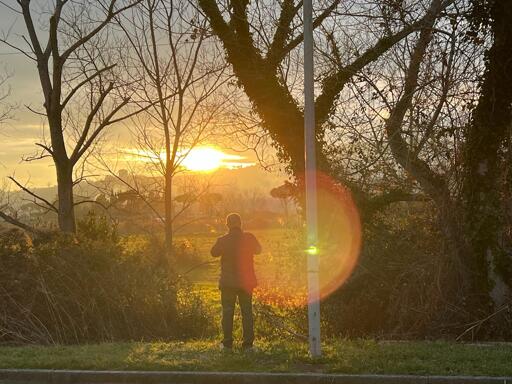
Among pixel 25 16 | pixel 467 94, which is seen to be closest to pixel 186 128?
pixel 25 16

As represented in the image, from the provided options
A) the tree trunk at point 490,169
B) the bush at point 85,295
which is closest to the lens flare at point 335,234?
the bush at point 85,295

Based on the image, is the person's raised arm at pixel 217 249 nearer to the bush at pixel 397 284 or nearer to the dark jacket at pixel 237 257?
the dark jacket at pixel 237 257

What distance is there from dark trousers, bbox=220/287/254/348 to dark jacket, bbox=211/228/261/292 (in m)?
0.13

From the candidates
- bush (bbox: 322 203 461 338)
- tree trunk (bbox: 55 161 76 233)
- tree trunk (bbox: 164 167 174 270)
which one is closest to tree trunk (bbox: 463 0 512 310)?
bush (bbox: 322 203 461 338)

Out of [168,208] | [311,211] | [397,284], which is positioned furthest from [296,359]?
[168,208]

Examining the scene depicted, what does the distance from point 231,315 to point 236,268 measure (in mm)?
764

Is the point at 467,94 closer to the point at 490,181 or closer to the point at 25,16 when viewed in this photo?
the point at 490,181

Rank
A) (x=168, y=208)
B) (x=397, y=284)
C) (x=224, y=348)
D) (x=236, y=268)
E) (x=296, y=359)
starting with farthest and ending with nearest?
(x=168, y=208), (x=397, y=284), (x=236, y=268), (x=224, y=348), (x=296, y=359)

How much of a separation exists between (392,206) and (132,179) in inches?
679

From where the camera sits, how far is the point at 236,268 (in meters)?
9.73

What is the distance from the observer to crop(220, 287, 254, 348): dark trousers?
972 cm

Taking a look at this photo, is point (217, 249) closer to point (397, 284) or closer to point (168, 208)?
point (397, 284)

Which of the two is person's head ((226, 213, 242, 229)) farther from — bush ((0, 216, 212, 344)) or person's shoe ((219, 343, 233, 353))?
bush ((0, 216, 212, 344))

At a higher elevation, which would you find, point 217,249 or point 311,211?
point 311,211
